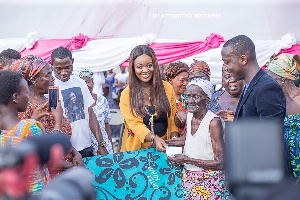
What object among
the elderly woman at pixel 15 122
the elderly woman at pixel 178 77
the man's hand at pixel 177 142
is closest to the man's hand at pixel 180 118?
the man's hand at pixel 177 142

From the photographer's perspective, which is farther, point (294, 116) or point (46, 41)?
point (46, 41)

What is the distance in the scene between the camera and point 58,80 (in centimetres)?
408

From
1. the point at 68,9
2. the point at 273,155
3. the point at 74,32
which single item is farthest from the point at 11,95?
the point at 68,9

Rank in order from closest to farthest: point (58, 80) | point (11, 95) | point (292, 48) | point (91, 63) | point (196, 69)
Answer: point (11, 95), point (58, 80), point (196, 69), point (292, 48), point (91, 63)

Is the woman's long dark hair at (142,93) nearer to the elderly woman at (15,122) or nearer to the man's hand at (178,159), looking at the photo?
the man's hand at (178,159)

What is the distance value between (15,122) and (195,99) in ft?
4.78

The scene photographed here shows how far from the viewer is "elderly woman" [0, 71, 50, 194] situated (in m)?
2.43

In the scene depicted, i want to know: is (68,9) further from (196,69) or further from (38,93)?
(38,93)

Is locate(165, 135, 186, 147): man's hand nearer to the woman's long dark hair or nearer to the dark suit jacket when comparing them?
the woman's long dark hair

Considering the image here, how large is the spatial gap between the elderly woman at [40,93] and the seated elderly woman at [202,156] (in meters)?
0.83

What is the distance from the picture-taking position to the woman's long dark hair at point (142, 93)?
3.92 m

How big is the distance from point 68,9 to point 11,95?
6.25 metres

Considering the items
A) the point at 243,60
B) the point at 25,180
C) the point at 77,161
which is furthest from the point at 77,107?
the point at 25,180

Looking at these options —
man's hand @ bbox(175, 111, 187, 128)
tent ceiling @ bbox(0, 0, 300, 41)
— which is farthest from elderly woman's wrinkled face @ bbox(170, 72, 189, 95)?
tent ceiling @ bbox(0, 0, 300, 41)
